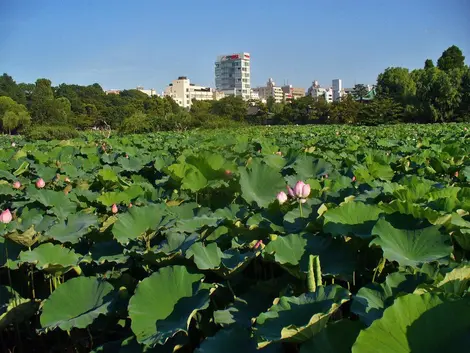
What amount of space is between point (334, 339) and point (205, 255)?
491 millimetres

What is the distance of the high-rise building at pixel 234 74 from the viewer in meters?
124

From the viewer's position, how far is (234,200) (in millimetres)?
2045

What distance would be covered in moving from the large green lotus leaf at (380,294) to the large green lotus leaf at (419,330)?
4.5 inches

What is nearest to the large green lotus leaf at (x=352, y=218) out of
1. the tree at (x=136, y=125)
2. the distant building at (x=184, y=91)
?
the tree at (x=136, y=125)

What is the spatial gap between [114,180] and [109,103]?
7260 centimetres

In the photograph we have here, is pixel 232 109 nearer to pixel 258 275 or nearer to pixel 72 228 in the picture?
pixel 72 228

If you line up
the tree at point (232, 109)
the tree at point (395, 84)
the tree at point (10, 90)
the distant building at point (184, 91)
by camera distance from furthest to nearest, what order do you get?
1. the distant building at point (184, 91)
2. the tree at point (10, 90)
3. the tree at point (232, 109)
4. the tree at point (395, 84)

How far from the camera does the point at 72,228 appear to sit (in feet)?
5.19

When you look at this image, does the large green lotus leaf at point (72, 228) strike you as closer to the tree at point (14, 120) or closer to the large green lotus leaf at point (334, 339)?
the large green lotus leaf at point (334, 339)

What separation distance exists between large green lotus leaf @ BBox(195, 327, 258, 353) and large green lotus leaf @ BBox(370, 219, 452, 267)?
0.35m

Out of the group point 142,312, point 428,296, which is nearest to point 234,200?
point 142,312

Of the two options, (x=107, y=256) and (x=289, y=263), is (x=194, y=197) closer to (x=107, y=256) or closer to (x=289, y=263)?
(x=107, y=256)

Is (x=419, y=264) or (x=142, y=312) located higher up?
(x=419, y=264)

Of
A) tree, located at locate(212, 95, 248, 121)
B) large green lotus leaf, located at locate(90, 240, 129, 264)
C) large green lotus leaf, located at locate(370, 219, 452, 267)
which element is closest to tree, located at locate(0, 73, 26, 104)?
tree, located at locate(212, 95, 248, 121)
